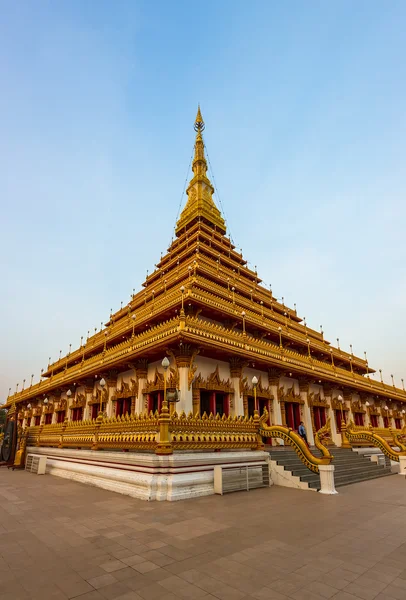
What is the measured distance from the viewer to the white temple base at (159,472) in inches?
385

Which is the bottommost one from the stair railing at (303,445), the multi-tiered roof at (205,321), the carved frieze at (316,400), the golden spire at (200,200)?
the stair railing at (303,445)

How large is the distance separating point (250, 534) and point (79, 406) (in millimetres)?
23147

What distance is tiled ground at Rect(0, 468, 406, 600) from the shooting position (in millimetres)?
4191

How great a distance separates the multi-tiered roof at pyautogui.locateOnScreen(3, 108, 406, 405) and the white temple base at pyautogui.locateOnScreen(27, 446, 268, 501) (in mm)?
5036

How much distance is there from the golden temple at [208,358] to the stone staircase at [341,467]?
312 centimetres

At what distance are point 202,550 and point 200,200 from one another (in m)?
29.6

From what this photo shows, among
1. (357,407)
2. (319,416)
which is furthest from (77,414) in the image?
(357,407)

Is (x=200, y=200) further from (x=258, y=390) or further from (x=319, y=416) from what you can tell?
(x=319, y=416)

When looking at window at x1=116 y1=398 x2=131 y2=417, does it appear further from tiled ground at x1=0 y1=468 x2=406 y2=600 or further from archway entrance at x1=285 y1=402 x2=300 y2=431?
tiled ground at x1=0 y1=468 x2=406 y2=600

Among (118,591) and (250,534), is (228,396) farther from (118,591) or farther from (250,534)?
(118,591)

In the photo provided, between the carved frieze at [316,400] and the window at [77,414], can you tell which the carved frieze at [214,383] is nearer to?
the carved frieze at [316,400]

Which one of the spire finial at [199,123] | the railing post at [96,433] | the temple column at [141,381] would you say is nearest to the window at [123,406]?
the temple column at [141,381]

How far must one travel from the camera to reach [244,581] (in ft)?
14.4

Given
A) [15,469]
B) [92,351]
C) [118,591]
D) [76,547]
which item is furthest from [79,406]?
[118,591]
